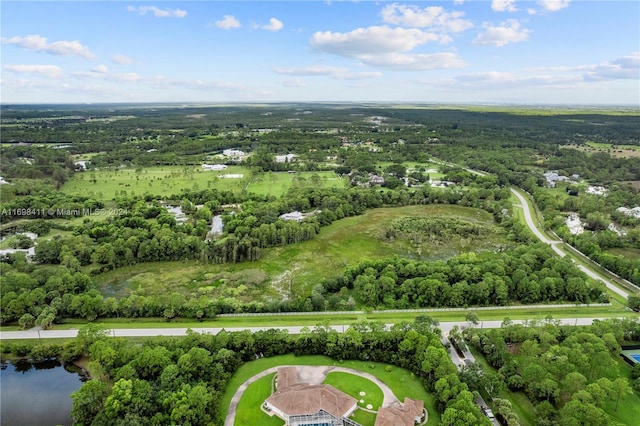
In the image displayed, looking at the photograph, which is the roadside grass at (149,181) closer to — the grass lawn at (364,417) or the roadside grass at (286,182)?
the roadside grass at (286,182)

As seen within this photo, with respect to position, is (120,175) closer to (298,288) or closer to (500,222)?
(298,288)

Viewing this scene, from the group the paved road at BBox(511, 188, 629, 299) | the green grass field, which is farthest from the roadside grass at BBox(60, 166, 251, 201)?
the paved road at BBox(511, 188, 629, 299)

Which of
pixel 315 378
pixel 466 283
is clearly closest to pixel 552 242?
pixel 466 283

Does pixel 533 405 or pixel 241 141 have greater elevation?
pixel 241 141

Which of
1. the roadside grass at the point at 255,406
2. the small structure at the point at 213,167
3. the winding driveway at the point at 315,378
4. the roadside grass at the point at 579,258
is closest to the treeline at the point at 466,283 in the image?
the roadside grass at the point at 579,258

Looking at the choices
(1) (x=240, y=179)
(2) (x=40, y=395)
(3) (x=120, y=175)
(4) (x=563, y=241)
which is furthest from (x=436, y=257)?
(3) (x=120, y=175)
